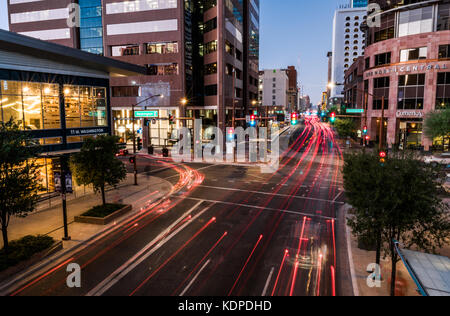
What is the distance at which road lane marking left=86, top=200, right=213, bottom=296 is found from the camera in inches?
454

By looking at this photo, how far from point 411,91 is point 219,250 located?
169ft

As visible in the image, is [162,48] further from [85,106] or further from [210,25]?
[85,106]

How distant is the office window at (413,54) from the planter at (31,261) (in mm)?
58195

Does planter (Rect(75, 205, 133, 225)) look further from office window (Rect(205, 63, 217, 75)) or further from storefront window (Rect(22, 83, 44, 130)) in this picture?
office window (Rect(205, 63, 217, 75))

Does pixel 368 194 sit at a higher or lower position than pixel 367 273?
higher

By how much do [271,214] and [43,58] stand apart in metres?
20.9

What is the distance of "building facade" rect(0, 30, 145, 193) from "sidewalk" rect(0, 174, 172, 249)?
8.85 ft

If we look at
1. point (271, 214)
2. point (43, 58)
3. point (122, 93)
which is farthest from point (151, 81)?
point (271, 214)

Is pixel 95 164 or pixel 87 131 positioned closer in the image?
pixel 95 164

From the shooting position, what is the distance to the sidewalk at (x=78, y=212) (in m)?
16.8

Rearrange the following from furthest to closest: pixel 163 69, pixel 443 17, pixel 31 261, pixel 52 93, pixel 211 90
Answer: pixel 211 90 < pixel 163 69 < pixel 443 17 < pixel 52 93 < pixel 31 261

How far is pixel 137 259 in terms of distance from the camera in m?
13.8

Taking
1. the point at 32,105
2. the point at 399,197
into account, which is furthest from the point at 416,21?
the point at 32,105

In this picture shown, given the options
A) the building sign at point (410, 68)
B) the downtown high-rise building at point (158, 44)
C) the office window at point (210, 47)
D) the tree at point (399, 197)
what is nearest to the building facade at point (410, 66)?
the building sign at point (410, 68)
